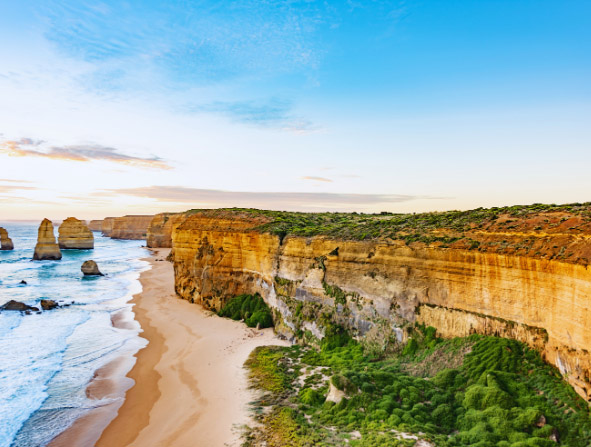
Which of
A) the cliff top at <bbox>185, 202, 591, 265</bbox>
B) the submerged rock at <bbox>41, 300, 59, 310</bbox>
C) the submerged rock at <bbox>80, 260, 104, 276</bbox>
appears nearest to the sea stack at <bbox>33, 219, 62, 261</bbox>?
the submerged rock at <bbox>80, 260, 104, 276</bbox>

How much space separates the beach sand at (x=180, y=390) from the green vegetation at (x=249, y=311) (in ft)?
2.42

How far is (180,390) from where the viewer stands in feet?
56.2

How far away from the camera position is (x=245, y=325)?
26375 millimetres

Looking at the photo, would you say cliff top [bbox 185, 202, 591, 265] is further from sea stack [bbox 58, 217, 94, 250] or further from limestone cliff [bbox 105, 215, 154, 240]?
limestone cliff [bbox 105, 215, 154, 240]

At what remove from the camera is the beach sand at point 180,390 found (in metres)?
13.6

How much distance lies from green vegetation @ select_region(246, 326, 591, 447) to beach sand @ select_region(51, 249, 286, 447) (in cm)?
167

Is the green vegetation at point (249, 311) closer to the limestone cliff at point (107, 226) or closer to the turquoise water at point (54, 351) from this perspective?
the turquoise water at point (54, 351)

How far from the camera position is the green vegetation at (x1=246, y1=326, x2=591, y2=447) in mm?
10812

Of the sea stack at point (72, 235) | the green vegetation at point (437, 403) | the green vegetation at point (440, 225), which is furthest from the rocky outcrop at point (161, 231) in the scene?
the green vegetation at point (437, 403)

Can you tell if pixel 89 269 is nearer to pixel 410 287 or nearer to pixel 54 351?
pixel 54 351

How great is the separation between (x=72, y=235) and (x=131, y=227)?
61135 millimetres

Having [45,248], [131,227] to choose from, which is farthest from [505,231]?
[131,227]

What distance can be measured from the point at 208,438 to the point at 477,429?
9.32m

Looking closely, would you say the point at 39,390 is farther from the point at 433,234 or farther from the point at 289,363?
the point at 433,234
